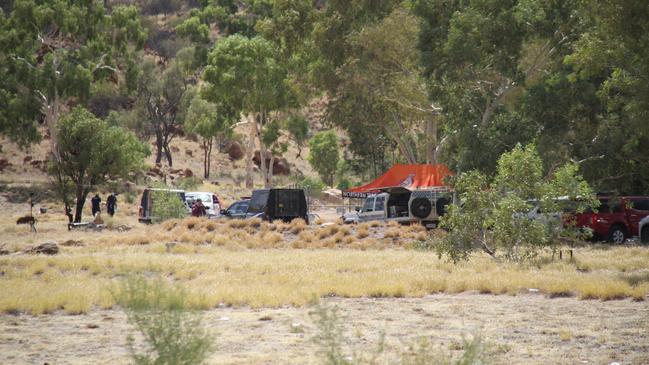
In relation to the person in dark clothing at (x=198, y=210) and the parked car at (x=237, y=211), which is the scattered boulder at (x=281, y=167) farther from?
the parked car at (x=237, y=211)

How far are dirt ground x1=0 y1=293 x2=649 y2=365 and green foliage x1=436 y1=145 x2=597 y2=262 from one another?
619 centimetres

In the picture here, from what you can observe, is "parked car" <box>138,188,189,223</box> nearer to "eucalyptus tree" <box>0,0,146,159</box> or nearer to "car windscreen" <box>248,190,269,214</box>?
"car windscreen" <box>248,190,269,214</box>

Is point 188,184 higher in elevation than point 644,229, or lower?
higher

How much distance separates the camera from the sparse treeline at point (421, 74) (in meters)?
33.3

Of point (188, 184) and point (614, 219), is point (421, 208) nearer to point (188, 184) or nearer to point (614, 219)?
point (614, 219)

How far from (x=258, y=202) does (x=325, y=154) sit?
171ft

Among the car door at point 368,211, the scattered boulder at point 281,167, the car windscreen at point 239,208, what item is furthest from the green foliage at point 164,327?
the scattered boulder at point 281,167

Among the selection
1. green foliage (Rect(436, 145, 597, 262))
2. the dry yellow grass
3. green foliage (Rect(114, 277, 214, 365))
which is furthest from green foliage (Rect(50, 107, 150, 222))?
green foliage (Rect(114, 277, 214, 365))

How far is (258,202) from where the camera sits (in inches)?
1571

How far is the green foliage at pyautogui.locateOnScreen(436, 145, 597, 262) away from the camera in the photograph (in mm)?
23188

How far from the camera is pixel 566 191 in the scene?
24.3m

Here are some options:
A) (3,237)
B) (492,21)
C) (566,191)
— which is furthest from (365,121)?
(566,191)

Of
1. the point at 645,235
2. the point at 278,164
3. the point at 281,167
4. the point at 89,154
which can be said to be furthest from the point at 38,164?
the point at 645,235

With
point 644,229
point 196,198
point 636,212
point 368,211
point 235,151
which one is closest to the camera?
point 644,229
